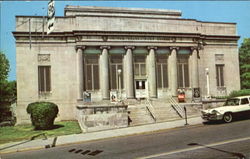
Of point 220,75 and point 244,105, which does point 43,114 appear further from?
point 220,75

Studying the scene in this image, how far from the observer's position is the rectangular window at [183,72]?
30938 millimetres

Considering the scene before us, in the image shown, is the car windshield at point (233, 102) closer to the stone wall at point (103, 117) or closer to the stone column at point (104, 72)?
the stone wall at point (103, 117)

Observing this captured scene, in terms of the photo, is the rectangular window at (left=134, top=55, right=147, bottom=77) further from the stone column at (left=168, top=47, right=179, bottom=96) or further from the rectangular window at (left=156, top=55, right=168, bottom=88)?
→ the stone column at (left=168, top=47, right=179, bottom=96)

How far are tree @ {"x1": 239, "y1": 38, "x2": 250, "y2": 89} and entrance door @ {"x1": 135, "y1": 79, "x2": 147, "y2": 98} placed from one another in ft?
55.1

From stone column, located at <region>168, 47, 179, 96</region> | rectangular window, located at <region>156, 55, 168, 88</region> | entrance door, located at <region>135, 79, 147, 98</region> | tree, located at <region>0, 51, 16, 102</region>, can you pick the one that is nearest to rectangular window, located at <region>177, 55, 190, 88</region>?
stone column, located at <region>168, 47, 179, 96</region>

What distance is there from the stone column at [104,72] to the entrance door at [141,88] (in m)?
3.87

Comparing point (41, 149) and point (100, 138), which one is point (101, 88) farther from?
point (41, 149)

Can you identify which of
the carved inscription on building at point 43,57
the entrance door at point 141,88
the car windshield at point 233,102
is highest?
the carved inscription on building at point 43,57

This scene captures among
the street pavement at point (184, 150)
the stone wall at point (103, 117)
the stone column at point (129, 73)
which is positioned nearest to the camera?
the street pavement at point (184, 150)

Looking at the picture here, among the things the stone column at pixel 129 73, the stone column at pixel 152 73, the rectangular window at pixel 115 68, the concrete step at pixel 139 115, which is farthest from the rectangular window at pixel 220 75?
the rectangular window at pixel 115 68

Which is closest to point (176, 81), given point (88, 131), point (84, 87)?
point (84, 87)

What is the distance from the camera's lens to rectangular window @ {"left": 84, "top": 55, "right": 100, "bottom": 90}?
28.3 m

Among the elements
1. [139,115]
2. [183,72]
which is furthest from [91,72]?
[183,72]

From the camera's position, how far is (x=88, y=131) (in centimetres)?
1934
